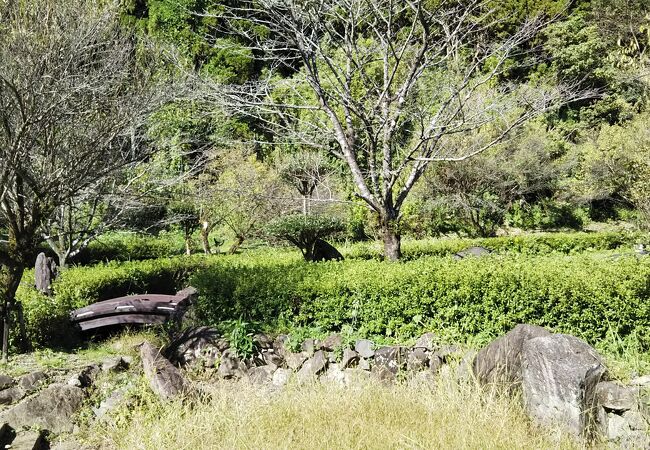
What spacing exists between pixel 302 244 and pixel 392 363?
466cm

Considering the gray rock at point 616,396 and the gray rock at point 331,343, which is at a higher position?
the gray rock at point 331,343

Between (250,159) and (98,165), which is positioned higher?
(250,159)

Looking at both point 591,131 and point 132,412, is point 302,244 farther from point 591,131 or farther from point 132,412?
point 591,131

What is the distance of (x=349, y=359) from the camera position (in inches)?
205

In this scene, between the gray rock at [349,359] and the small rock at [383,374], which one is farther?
the gray rock at [349,359]

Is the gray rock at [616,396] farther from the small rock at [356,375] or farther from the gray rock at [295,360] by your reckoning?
the gray rock at [295,360]

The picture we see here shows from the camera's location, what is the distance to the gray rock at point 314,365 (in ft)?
17.1

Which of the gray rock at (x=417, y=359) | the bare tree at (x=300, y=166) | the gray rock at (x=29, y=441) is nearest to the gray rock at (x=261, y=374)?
the gray rock at (x=417, y=359)

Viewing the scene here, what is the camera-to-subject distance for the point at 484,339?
5.02m

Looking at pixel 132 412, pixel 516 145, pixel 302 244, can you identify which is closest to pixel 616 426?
pixel 132 412

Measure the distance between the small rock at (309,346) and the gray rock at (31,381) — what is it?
250 cm

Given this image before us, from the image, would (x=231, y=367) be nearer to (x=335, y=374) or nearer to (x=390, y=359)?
(x=335, y=374)

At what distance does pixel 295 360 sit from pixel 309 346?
0.67 ft

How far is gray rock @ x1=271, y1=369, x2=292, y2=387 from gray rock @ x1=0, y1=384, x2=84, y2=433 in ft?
5.95
